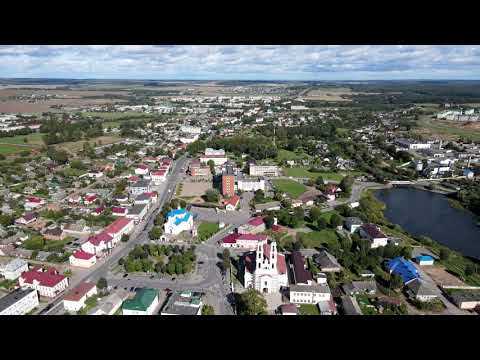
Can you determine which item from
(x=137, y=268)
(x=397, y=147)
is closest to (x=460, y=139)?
(x=397, y=147)

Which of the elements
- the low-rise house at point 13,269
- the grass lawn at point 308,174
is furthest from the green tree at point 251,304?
the grass lawn at point 308,174

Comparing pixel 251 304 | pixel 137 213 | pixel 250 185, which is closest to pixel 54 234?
pixel 137 213

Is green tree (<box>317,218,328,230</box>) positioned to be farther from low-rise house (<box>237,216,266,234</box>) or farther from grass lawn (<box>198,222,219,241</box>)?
grass lawn (<box>198,222,219,241</box>)

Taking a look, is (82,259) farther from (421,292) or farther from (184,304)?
(421,292)

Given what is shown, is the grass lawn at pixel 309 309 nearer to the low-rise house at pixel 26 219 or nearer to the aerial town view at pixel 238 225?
the aerial town view at pixel 238 225

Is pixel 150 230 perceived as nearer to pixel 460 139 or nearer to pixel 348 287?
pixel 348 287

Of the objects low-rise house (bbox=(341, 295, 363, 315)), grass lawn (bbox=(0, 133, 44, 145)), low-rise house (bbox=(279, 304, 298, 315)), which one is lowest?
low-rise house (bbox=(341, 295, 363, 315))

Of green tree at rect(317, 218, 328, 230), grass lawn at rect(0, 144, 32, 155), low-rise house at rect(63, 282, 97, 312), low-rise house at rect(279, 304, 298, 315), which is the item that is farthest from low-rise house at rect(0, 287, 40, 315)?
grass lawn at rect(0, 144, 32, 155)
